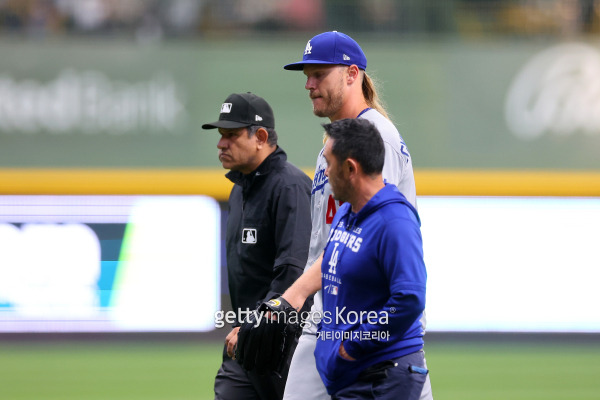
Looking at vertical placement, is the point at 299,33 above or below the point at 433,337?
above

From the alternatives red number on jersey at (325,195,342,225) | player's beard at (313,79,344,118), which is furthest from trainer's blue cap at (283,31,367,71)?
red number on jersey at (325,195,342,225)

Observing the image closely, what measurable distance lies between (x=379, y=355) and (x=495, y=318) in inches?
273

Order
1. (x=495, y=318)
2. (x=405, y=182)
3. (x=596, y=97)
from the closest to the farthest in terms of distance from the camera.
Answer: (x=405, y=182) < (x=495, y=318) < (x=596, y=97)

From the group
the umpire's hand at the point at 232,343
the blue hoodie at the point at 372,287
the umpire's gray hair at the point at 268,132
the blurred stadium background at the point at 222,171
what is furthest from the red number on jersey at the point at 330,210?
the blurred stadium background at the point at 222,171

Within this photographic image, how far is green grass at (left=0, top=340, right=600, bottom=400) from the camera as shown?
7859 mm

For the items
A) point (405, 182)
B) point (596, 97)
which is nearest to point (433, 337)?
point (596, 97)

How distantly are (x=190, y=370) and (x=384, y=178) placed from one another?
5578mm

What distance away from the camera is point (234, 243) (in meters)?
4.75

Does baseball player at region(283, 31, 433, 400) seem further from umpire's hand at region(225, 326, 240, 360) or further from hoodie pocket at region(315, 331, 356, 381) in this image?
umpire's hand at region(225, 326, 240, 360)

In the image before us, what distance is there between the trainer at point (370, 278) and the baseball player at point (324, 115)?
318 mm

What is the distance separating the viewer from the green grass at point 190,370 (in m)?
7.86

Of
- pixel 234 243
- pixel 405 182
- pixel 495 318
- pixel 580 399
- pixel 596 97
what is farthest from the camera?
pixel 596 97

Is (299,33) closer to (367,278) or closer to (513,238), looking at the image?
(513,238)

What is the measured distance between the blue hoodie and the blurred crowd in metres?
7.99
